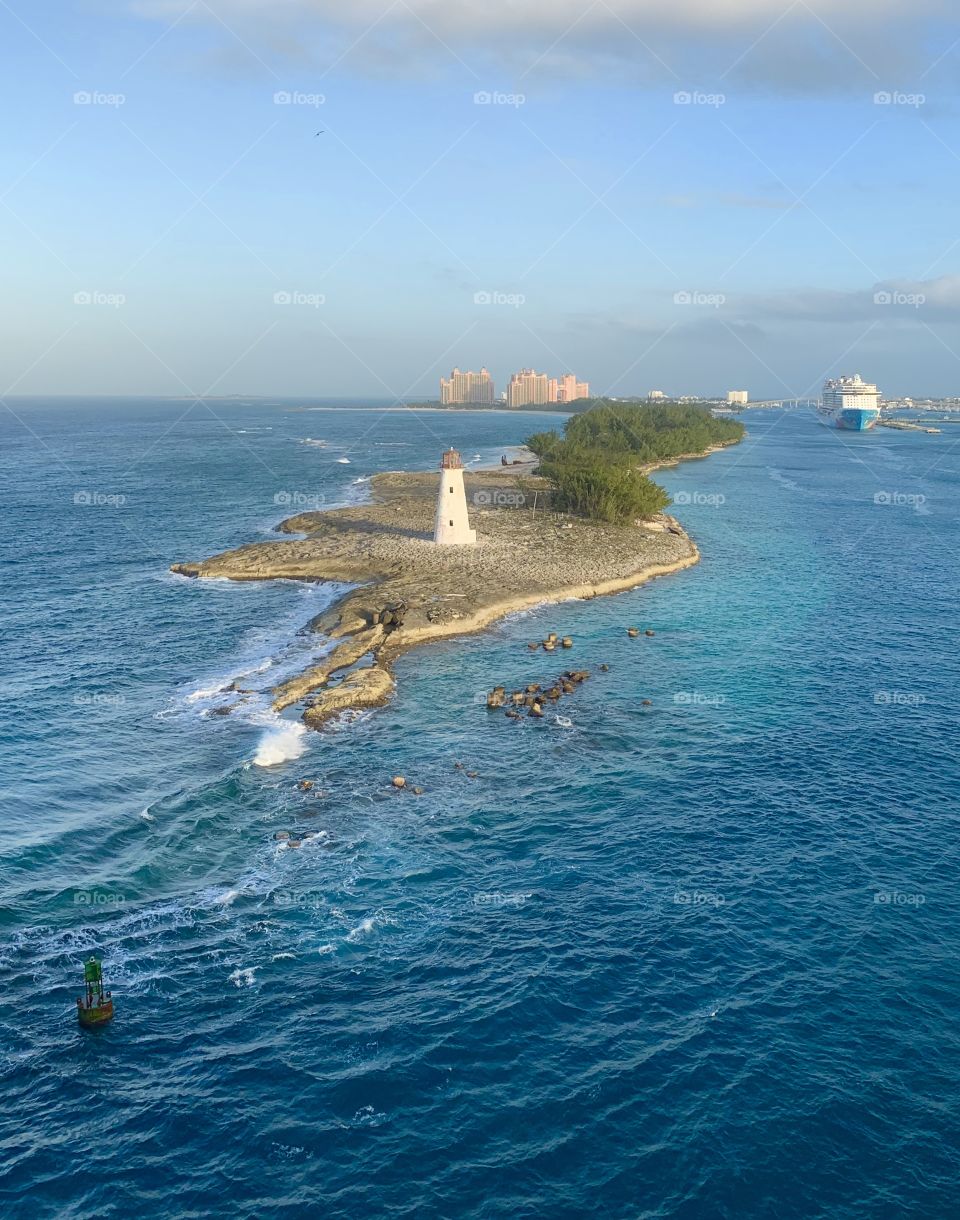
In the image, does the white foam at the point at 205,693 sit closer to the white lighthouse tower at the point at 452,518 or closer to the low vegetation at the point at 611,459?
the white lighthouse tower at the point at 452,518

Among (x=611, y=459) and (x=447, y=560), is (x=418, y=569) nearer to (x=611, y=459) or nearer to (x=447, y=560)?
(x=447, y=560)

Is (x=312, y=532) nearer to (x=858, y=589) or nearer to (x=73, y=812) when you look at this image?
(x=858, y=589)

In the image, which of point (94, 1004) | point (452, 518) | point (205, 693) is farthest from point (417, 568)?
point (94, 1004)

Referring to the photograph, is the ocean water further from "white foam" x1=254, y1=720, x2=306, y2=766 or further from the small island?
the small island

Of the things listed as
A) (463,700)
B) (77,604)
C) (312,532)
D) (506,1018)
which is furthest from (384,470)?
(506,1018)

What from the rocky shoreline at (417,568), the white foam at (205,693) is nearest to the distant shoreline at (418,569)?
the rocky shoreline at (417,568)

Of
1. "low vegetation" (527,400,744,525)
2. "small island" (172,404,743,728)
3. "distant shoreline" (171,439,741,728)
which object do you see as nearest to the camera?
"distant shoreline" (171,439,741,728)

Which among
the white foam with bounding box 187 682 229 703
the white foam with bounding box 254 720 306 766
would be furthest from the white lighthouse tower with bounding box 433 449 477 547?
the white foam with bounding box 254 720 306 766
